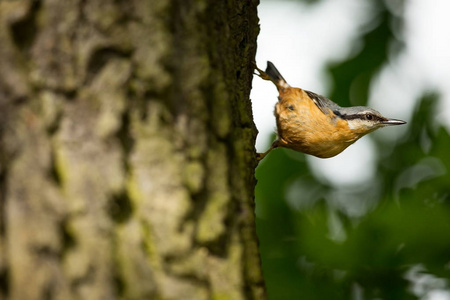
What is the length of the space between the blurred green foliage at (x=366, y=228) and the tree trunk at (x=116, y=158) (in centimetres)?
166

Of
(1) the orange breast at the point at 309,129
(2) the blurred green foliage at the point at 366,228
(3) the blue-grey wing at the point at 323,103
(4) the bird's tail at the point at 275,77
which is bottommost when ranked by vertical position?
(2) the blurred green foliage at the point at 366,228

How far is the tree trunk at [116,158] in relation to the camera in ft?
4.54

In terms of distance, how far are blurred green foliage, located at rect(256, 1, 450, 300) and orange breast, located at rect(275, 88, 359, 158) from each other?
40cm

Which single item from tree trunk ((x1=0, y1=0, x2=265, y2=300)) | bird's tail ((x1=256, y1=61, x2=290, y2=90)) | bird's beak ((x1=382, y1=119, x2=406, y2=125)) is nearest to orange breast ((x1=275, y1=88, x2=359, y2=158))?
bird's tail ((x1=256, y1=61, x2=290, y2=90))

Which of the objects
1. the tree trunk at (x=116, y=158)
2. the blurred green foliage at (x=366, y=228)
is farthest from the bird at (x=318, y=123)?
the tree trunk at (x=116, y=158)

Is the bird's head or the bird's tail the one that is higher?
the bird's tail

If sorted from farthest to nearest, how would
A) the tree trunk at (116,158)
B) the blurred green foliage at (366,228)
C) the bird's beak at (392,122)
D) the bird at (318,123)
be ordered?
the bird at (318,123), the bird's beak at (392,122), the blurred green foliage at (366,228), the tree trunk at (116,158)

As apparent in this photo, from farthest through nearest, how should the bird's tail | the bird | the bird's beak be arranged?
the bird's tail → the bird → the bird's beak

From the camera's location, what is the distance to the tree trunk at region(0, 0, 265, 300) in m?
1.38

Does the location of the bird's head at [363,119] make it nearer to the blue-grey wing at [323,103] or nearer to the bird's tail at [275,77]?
the blue-grey wing at [323,103]

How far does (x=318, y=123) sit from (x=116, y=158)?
2989 millimetres

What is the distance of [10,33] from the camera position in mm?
1443

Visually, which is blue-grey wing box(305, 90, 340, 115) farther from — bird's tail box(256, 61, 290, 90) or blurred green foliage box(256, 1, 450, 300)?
blurred green foliage box(256, 1, 450, 300)

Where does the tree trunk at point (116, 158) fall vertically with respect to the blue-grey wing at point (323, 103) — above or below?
below
